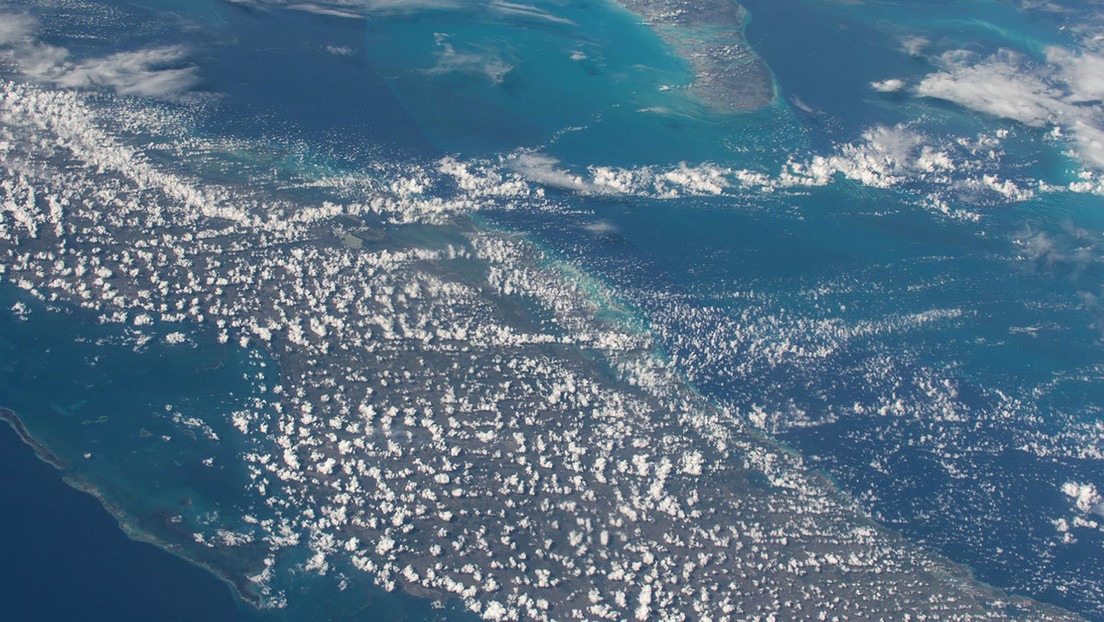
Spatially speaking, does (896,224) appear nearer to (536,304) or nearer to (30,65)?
(536,304)

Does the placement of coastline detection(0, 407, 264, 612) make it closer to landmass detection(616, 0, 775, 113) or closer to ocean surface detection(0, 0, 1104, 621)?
ocean surface detection(0, 0, 1104, 621)

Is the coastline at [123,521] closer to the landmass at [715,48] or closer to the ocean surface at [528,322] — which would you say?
the ocean surface at [528,322]

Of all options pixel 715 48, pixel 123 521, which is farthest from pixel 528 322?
pixel 715 48

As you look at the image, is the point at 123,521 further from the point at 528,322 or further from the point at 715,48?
the point at 715,48

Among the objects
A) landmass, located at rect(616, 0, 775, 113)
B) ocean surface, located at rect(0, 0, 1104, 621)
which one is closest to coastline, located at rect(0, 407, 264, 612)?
ocean surface, located at rect(0, 0, 1104, 621)

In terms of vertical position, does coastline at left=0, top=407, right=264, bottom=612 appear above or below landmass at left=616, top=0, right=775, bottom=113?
below

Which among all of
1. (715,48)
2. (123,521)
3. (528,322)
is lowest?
(123,521)

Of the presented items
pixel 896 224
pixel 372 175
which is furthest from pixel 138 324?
pixel 896 224

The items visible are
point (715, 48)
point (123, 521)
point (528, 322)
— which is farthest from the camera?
point (715, 48)

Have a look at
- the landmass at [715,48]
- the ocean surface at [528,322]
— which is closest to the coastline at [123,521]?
the ocean surface at [528,322]
